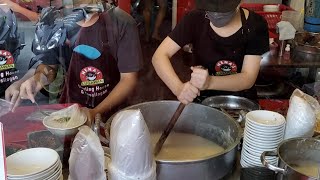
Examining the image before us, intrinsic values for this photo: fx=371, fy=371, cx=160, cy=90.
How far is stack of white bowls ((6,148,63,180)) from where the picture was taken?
794 millimetres

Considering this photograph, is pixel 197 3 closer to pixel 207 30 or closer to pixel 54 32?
pixel 207 30

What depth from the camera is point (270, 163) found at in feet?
3.09

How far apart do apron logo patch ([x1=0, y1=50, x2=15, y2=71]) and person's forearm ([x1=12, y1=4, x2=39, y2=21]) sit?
188 mm

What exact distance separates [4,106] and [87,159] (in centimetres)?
77

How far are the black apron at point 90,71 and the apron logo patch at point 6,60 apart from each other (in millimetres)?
266

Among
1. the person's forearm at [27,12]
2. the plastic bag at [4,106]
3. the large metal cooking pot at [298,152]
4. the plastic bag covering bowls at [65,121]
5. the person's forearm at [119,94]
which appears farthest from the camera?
the person's forearm at [27,12]

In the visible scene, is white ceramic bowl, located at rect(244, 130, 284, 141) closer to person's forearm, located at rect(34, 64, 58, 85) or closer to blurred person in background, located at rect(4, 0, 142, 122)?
blurred person in background, located at rect(4, 0, 142, 122)

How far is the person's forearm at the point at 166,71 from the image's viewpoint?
1.68m

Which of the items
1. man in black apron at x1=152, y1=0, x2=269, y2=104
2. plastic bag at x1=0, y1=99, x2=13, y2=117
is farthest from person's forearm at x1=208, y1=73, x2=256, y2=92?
plastic bag at x1=0, y1=99, x2=13, y2=117

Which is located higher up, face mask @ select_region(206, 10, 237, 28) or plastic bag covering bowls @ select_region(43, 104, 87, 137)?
face mask @ select_region(206, 10, 237, 28)

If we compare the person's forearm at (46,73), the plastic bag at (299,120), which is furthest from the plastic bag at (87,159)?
the person's forearm at (46,73)

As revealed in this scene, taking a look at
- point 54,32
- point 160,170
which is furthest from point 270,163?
point 54,32

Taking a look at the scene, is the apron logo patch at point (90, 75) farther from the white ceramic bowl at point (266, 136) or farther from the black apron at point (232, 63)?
the white ceramic bowl at point (266, 136)

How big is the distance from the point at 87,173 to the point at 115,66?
0.89 metres
